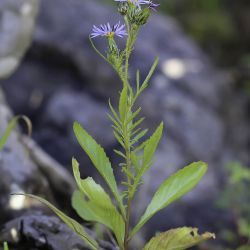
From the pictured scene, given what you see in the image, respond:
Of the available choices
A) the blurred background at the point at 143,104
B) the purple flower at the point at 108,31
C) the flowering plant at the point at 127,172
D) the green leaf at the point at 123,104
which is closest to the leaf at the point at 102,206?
the flowering plant at the point at 127,172

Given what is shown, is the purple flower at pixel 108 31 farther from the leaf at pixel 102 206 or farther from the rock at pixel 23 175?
the rock at pixel 23 175

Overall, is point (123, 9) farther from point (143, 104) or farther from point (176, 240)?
point (143, 104)

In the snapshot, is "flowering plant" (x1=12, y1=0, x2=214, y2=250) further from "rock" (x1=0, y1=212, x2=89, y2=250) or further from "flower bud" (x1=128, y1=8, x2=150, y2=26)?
"rock" (x1=0, y1=212, x2=89, y2=250)

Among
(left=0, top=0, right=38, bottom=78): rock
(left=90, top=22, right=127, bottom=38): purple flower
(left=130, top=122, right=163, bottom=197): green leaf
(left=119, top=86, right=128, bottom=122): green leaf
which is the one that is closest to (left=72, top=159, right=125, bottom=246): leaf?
(left=130, top=122, right=163, bottom=197): green leaf

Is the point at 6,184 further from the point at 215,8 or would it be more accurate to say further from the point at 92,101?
the point at 215,8

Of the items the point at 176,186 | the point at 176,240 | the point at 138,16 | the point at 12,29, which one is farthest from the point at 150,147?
the point at 12,29
